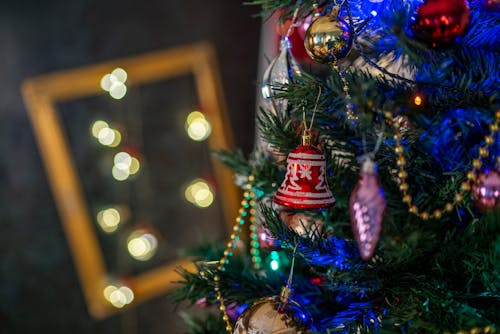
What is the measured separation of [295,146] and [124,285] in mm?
1244

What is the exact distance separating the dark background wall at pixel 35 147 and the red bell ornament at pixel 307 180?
3.88ft

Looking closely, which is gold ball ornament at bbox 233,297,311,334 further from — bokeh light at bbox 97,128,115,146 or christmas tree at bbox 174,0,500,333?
bokeh light at bbox 97,128,115,146

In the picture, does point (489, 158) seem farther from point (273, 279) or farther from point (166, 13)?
point (166, 13)

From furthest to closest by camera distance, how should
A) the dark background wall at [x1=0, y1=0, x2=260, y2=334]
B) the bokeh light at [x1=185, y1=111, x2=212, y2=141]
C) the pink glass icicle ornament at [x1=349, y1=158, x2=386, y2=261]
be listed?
the bokeh light at [x1=185, y1=111, x2=212, y2=141], the dark background wall at [x1=0, y1=0, x2=260, y2=334], the pink glass icicle ornament at [x1=349, y1=158, x2=386, y2=261]

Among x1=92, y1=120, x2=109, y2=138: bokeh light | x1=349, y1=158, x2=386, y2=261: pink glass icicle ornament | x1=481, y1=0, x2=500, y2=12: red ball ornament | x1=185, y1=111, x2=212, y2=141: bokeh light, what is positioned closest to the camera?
x1=349, y1=158, x2=386, y2=261: pink glass icicle ornament

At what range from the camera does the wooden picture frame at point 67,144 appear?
4.90 feet

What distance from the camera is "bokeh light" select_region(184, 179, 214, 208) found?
6.08 feet

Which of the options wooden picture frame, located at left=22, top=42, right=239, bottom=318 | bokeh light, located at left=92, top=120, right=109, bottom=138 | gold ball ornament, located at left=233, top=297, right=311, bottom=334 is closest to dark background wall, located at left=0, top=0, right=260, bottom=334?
wooden picture frame, located at left=22, top=42, right=239, bottom=318

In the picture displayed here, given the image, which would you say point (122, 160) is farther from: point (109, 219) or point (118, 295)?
point (118, 295)

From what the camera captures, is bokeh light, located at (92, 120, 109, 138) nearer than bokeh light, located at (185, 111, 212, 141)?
Yes

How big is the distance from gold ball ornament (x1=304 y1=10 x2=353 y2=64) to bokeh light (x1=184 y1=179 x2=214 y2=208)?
135 centimetres

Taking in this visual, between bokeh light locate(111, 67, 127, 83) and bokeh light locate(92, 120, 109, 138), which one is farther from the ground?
bokeh light locate(111, 67, 127, 83)

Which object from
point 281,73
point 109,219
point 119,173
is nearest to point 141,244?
point 109,219

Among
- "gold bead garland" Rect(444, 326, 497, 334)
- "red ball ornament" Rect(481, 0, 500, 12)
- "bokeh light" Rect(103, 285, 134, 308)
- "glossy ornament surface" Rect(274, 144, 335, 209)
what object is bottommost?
"bokeh light" Rect(103, 285, 134, 308)
